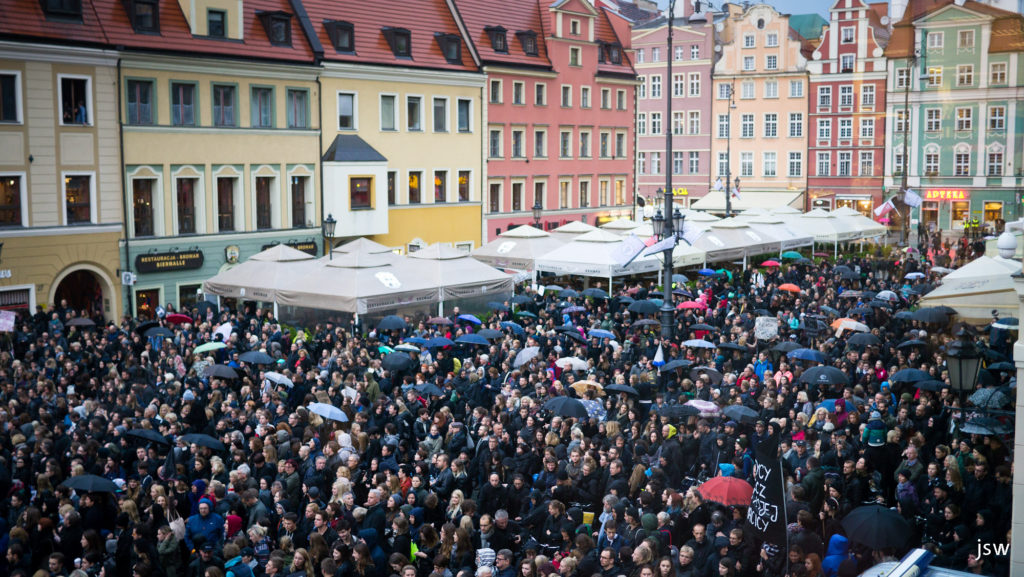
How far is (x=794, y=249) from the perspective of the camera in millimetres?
44344

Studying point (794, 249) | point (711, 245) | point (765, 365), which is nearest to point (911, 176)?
point (711, 245)

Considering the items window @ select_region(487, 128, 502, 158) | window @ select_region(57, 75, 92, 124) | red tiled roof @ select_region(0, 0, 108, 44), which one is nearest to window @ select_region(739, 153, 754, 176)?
window @ select_region(487, 128, 502, 158)

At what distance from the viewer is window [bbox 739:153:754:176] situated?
217 ft

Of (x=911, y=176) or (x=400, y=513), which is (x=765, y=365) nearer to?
(x=400, y=513)

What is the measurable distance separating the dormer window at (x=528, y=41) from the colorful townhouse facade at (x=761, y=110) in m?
17.5

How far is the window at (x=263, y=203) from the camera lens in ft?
123

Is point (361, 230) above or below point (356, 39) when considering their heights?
below

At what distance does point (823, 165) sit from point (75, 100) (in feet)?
145

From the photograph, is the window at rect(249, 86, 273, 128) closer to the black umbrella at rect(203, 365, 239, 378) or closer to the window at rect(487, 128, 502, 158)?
the window at rect(487, 128, 502, 158)

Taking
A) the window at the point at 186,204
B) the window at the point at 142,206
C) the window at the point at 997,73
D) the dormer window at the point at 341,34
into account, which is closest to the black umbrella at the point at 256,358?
the window at the point at 142,206

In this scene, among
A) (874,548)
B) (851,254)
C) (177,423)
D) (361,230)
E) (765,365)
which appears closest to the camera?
(874,548)

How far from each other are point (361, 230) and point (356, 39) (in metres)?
7.61

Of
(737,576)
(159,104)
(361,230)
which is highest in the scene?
(159,104)

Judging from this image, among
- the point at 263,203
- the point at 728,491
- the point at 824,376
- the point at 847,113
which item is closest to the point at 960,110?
the point at 824,376
